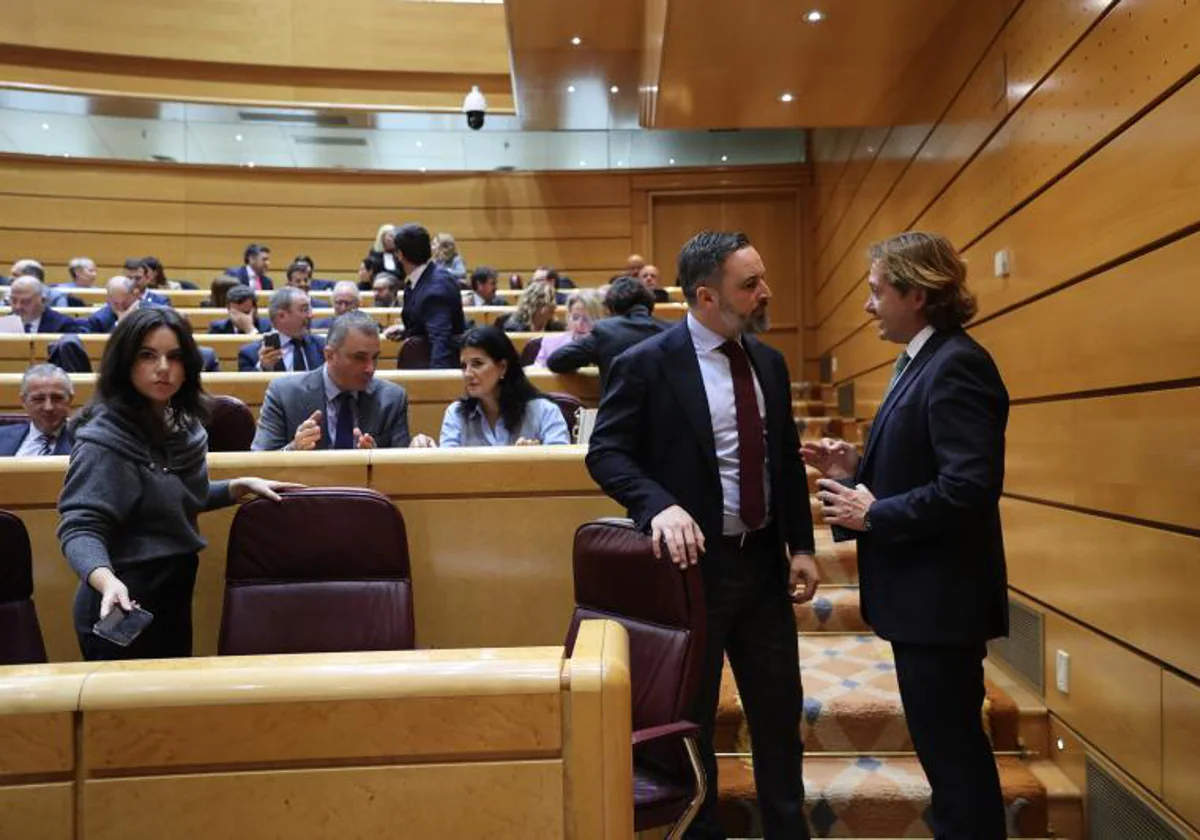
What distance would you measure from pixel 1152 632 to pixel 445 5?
950cm

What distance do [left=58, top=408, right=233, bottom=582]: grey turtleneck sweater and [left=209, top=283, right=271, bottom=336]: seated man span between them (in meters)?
3.47

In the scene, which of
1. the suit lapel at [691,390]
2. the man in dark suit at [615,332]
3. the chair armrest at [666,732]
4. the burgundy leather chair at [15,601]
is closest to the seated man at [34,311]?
the man in dark suit at [615,332]

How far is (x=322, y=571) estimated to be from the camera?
75.9 inches

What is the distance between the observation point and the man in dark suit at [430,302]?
4.01 meters

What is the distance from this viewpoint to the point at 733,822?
2.22 meters

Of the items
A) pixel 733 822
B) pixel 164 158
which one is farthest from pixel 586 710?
pixel 164 158

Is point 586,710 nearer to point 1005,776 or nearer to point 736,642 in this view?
point 736,642

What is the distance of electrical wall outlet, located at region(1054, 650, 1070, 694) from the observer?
2330mm

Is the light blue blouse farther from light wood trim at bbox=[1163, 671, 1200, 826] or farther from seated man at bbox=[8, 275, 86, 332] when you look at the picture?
seated man at bbox=[8, 275, 86, 332]

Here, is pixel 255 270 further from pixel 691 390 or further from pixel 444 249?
pixel 691 390

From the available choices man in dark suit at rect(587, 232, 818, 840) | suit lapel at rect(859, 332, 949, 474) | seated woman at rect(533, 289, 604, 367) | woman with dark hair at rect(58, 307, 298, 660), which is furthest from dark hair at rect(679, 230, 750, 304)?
seated woman at rect(533, 289, 604, 367)

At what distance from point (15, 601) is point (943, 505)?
1.73m

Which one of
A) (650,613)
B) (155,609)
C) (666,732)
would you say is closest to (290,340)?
(155,609)

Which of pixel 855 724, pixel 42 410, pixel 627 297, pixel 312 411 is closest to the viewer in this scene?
pixel 855 724
